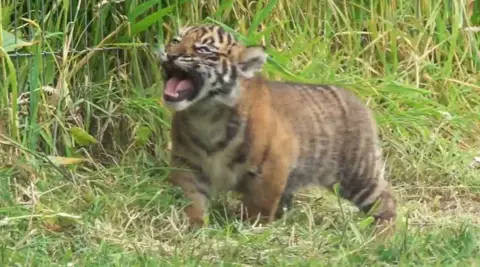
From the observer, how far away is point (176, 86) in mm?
5242

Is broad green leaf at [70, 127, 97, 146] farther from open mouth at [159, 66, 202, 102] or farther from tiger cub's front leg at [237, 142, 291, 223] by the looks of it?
tiger cub's front leg at [237, 142, 291, 223]

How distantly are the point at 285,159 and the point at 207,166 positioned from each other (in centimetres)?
35

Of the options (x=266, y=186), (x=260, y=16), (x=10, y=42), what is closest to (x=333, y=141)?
(x=266, y=186)

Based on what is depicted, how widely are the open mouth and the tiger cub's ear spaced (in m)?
0.24

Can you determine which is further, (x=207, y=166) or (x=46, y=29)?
(x=46, y=29)

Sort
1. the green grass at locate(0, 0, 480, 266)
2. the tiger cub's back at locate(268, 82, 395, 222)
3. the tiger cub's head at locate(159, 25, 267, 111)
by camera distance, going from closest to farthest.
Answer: the green grass at locate(0, 0, 480, 266), the tiger cub's head at locate(159, 25, 267, 111), the tiger cub's back at locate(268, 82, 395, 222)

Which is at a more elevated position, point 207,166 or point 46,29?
point 46,29

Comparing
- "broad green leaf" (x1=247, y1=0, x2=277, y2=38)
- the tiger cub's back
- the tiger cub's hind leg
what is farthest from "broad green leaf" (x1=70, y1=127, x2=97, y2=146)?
the tiger cub's hind leg

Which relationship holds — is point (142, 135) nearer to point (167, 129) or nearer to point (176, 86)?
point (167, 129)

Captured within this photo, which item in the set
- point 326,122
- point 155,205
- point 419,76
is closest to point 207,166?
point 155,205

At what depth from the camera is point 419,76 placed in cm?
733

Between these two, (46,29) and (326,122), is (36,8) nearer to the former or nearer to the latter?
(46,29)

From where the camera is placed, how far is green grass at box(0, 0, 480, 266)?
15.7 ft

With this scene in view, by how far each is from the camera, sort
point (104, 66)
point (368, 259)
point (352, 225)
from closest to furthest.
Result: point (368, 259), point (352, 225), point (104, 66)
